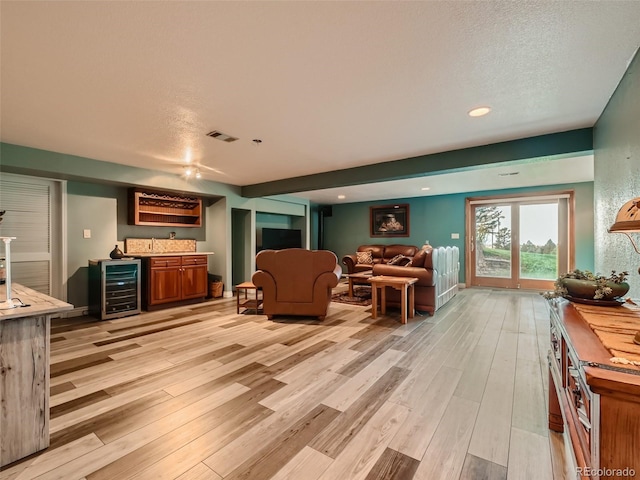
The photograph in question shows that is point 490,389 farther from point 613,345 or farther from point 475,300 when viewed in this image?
point 475,300

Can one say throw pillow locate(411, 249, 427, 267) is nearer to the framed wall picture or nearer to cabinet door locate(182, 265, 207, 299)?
the framed wall picture

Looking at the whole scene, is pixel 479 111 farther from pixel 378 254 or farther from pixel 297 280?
pixel 378 254

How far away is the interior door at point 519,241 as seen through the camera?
6.06 m

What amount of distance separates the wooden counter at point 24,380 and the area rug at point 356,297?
4153 millimetres

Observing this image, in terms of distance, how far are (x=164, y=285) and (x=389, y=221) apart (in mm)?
5899

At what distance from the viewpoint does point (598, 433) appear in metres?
0.70

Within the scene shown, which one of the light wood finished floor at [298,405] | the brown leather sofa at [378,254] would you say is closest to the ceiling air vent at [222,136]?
the light wood finished floor at [298,405]

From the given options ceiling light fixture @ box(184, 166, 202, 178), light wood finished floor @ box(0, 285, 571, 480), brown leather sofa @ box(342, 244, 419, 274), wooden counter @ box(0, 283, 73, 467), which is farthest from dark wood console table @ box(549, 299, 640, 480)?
brown leather sofa @ box(342, 244, 419, 274)

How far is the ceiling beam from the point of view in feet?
9.58

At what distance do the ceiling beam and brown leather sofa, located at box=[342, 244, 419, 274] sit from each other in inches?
104

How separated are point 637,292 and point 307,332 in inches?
113

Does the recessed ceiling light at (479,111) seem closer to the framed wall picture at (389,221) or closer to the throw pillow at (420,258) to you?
the throw pillow at (420,258)

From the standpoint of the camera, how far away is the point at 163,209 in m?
5.17

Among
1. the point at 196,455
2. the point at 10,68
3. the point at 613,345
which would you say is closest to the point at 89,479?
the point at 196,455
